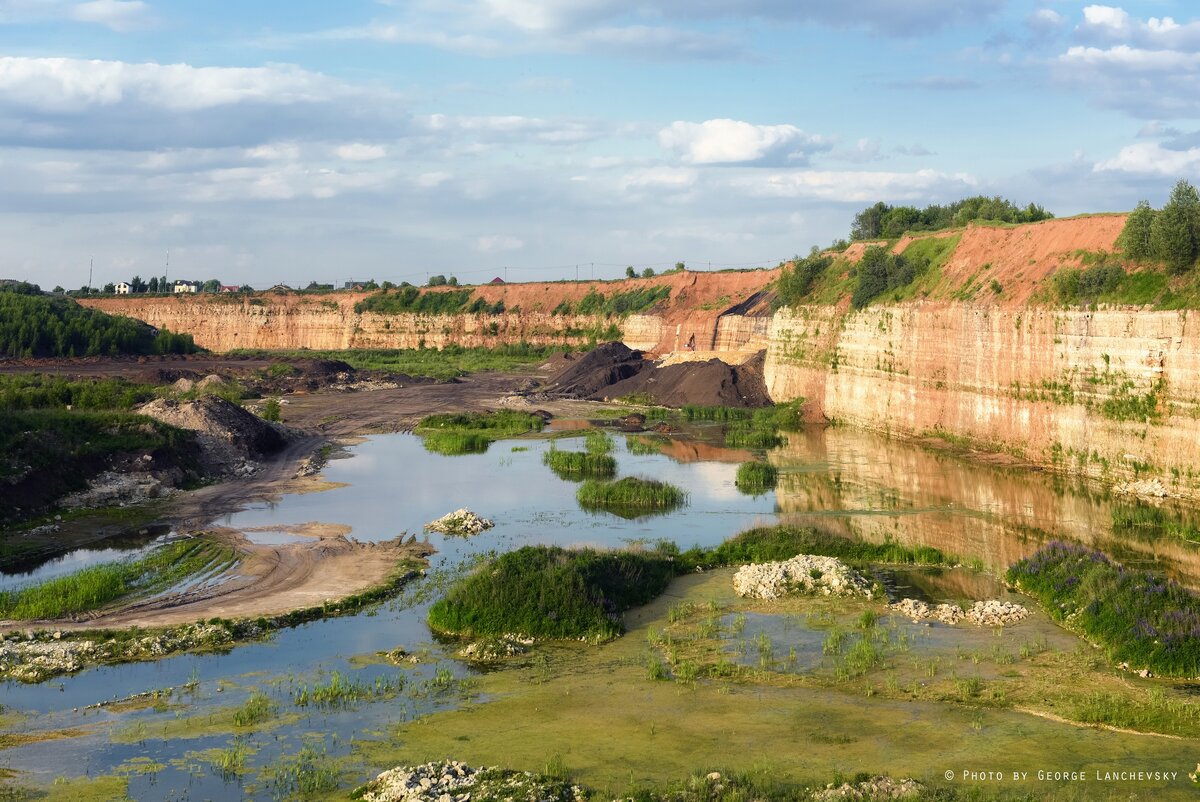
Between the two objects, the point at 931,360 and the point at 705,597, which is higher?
the point at 931,360

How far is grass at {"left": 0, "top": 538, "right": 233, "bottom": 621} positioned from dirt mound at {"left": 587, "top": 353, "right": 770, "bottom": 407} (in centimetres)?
3679

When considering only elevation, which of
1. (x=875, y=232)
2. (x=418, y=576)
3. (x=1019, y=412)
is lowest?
(x=418, y=576)

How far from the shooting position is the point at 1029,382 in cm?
3781

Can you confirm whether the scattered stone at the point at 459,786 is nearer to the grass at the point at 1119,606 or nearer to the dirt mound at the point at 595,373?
the grass at the point at 1119,606

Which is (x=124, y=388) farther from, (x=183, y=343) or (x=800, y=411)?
(x=183, y=343)

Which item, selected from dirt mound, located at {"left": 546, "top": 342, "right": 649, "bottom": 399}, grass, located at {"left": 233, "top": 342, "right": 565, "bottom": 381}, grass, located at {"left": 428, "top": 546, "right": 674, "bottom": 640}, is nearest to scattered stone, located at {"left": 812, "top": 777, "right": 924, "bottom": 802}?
grass, located at {"left": 428, "top": 546, "right": 674, "bottom": 640}

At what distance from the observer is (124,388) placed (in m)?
49.4

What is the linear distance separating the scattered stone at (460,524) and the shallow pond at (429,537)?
1.32 feet

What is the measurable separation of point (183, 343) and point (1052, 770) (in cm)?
8686

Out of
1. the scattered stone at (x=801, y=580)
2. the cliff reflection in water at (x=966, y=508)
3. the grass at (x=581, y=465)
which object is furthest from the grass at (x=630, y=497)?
the scattered stone at (x=801, y=580)

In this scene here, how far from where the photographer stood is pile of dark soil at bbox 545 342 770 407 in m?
59.7

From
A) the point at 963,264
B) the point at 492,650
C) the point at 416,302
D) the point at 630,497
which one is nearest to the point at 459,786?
the point at 492,650

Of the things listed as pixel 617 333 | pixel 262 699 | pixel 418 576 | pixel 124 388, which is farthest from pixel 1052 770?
pixel 617 333

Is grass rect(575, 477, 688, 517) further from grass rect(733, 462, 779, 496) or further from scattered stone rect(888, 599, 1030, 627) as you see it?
scattered stone rect(888, 599, 1030, 627)
